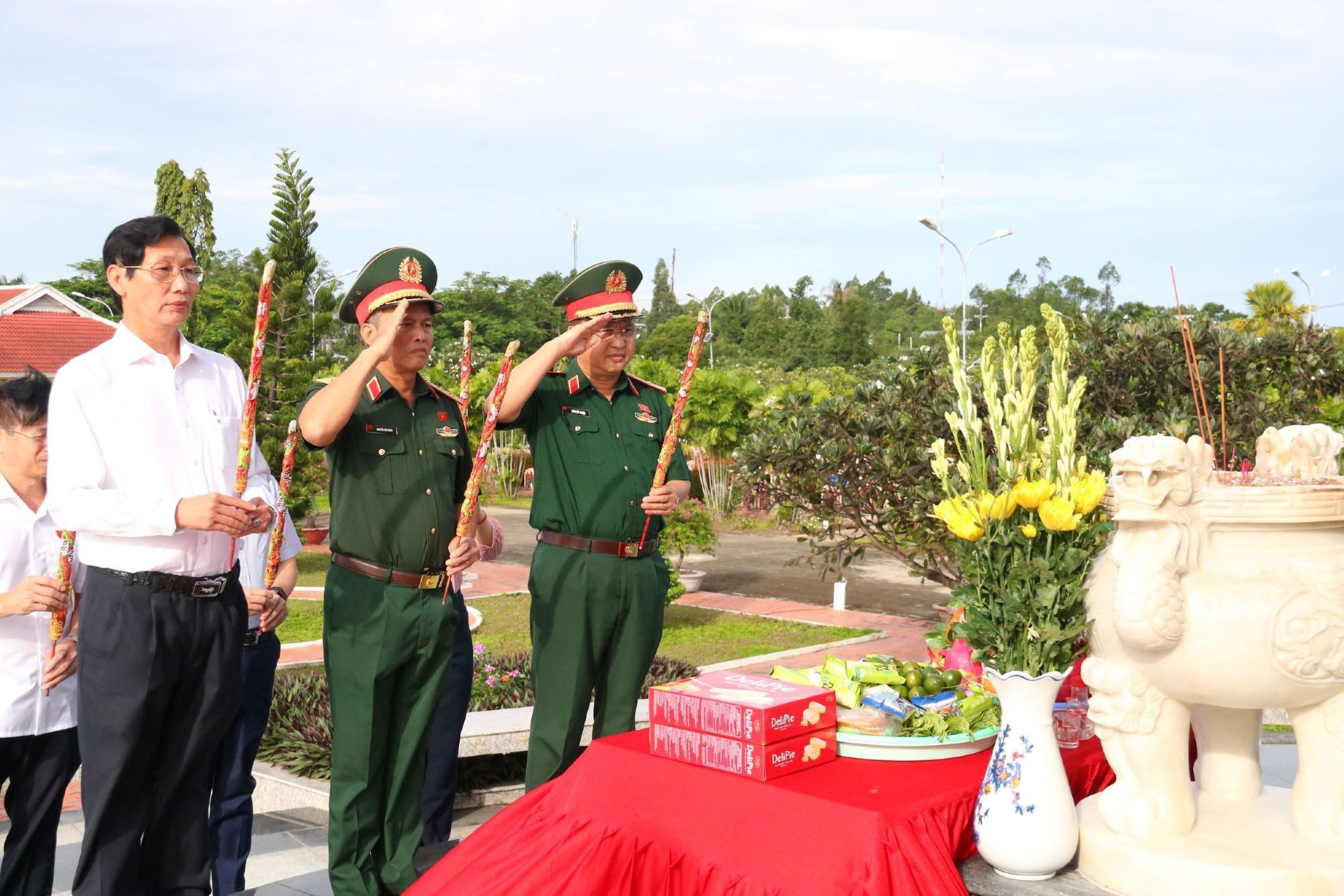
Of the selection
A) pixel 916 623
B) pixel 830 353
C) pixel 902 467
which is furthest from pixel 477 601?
pixel 830 353

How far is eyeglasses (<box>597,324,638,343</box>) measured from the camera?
3.38 metres

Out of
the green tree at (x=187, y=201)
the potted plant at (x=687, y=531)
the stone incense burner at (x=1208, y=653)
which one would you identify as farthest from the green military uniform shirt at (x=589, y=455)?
the green tree at (x=187, y=201)

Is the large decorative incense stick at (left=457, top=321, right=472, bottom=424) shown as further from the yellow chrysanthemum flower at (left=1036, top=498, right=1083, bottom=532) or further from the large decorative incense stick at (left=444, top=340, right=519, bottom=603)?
the yellow chrysanthemum flower at (left=1036, top=498, right=1083, bottom=532)

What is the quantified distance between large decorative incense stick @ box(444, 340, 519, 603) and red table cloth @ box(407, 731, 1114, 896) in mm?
744

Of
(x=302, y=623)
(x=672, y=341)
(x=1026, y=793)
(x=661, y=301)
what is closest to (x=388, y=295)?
(x=1026, y=793)

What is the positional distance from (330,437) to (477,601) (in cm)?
757

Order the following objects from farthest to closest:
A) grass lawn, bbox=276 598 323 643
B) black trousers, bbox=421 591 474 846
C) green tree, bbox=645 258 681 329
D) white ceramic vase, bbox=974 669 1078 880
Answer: green tree, bbox=645 258 681 329 < grass lawn, bbox=276 598 323 643 < black trousers, bbox=421 591 474 846 < white ceramic vase, bbox=974 669 1078 880

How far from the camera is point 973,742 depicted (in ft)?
7.47

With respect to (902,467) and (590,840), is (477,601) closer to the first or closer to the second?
(902,467)

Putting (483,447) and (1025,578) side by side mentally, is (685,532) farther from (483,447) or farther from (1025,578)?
(1025,578)

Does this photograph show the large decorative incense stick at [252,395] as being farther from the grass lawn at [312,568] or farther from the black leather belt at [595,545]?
the grass lawn at [312,568]

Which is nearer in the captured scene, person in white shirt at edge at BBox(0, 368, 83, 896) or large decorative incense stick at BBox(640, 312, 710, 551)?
person in white shirt at edge at BBox(0, 368, 83, 896)

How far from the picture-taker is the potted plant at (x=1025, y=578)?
1974mm

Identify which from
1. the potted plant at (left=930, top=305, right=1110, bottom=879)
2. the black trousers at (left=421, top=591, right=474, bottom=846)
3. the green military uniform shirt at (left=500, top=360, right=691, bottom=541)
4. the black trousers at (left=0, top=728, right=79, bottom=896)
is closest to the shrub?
the black trousers at (left=421, top=591, right=474, bottom=846)
